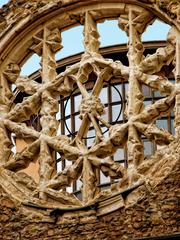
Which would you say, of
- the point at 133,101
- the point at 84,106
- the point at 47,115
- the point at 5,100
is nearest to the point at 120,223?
the point at 133,101

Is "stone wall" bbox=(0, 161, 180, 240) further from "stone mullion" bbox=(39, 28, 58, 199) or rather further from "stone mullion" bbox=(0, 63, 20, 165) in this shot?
"stone mullion" bbox=(0, 63, 20, 165)

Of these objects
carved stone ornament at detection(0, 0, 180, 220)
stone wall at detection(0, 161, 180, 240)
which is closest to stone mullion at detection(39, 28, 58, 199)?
carved stone ornament at detection(0, 0, 180, 220)

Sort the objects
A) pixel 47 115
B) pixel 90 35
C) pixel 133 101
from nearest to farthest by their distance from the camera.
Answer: pixel 133 101
pixel 47 115
pixel 90 35

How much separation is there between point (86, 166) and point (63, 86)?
148 cm

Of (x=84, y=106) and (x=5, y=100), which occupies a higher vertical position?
(x=5, y=100)

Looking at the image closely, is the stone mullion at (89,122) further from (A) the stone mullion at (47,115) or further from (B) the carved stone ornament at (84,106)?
(A) the stone mullion at (47,115)

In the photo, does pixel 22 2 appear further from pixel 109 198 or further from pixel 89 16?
pixel 109 198

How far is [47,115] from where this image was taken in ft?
87.2

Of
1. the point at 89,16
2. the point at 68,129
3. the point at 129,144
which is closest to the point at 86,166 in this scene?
the point at 129,144

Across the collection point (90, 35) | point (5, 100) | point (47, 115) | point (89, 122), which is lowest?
point (89, 122)

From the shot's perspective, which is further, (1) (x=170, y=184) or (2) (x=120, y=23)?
(2) (x=120, y=23)

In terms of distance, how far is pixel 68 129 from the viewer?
109 feet

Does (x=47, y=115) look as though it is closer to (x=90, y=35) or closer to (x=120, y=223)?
(x=90, y=35)

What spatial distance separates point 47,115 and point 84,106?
62 cm
